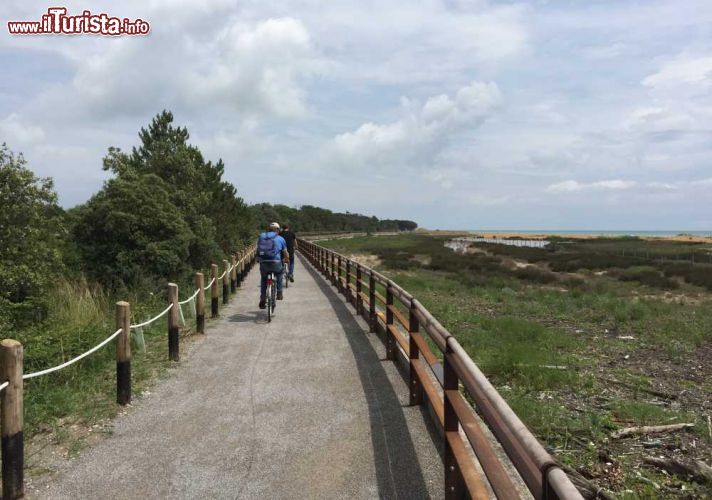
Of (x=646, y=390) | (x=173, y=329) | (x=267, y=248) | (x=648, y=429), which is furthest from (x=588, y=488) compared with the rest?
(x=267, y=248)

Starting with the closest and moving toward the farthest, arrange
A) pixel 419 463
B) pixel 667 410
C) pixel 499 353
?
pixel 419 463 < pixel 667 410 < pixel 499 353

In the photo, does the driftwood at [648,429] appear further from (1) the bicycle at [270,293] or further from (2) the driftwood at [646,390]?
(1) the bicycle at [270,293]

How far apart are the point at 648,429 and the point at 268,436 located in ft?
14.3

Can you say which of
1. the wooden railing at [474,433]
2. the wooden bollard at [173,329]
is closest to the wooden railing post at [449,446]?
the wooden railing at [474,433]

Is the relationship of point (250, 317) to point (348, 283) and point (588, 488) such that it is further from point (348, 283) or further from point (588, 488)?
point (588, 488)

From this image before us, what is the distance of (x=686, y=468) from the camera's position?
5203 millimetres

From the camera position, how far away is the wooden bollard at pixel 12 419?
13.1ft

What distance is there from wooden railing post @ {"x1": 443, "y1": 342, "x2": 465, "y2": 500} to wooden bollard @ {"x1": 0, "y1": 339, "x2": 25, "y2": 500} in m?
3.15

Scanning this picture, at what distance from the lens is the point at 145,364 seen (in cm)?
804

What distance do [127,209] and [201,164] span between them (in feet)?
51.7

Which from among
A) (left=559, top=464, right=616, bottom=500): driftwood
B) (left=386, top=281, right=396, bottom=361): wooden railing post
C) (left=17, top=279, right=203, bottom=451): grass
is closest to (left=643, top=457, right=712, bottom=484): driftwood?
(left=559, top=464, right=616, bottom=500): driftwood

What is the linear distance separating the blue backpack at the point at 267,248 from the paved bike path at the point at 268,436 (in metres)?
3.15

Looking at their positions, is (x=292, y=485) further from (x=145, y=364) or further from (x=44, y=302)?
(x=44, y=302)

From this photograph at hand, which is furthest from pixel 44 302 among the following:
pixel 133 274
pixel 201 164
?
pixel 201 164
